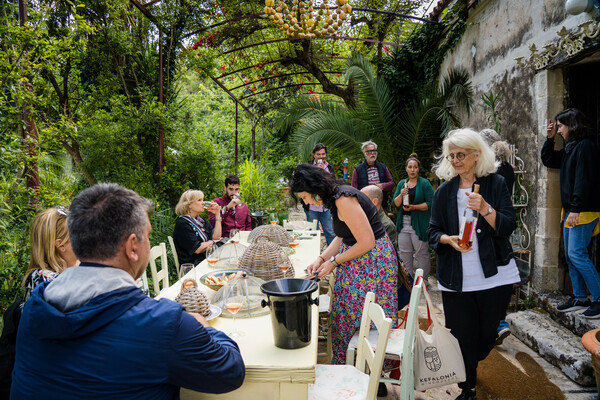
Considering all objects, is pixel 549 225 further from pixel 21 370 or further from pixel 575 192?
pixel 21 370

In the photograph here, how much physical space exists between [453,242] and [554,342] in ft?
6.10

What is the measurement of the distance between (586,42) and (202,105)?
2000 cm

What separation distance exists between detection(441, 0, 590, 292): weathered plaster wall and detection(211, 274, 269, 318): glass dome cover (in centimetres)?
354

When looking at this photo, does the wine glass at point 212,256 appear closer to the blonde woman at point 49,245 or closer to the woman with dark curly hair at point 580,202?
the blonde woman at point 49,245

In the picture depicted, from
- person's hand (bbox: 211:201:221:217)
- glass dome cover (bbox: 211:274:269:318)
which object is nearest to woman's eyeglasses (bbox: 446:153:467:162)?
glass dome cover (bbox: 211:274:269:318)

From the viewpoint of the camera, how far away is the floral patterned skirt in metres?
2.83

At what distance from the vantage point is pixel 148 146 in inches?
258

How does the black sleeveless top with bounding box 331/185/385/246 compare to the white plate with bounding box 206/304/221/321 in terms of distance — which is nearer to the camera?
the white plate with bounding box 206/304/221/321

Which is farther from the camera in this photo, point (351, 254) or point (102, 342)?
point (351, 254)

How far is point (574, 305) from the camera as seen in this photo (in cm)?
395

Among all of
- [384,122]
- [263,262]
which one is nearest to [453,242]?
[263,262]

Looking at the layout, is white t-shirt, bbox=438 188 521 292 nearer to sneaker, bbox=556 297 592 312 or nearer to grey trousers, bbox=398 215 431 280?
sneaker, bbox=556 297 592 312

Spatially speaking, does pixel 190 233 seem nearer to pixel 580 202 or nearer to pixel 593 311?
pixel 580 202

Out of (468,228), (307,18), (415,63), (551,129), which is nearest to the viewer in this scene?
(468,228)
